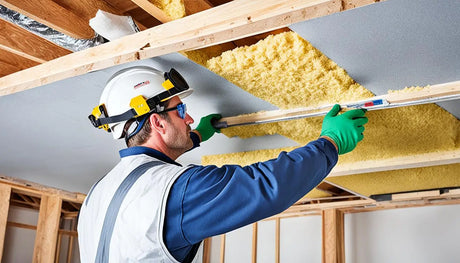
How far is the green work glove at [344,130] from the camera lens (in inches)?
75.5

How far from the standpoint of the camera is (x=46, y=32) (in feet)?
6.38

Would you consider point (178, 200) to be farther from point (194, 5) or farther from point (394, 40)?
point (394, 40)

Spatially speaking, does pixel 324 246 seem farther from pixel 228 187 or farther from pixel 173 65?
pixel 228 187

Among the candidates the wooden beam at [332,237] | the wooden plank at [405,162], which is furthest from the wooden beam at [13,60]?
the wooden beam at [332,237]

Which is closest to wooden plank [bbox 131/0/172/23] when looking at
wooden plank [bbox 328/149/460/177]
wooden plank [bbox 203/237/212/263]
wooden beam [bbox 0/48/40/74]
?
wooden beam [bbox 0/48/40/74]

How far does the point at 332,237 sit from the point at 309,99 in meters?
3.39

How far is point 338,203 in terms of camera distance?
5398 millimetres

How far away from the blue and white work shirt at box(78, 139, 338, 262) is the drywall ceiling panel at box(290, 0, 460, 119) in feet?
1.66

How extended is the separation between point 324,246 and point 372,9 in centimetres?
428

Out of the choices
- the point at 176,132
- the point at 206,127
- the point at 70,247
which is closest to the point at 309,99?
the point at 206,127

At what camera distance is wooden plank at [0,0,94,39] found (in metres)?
1.74

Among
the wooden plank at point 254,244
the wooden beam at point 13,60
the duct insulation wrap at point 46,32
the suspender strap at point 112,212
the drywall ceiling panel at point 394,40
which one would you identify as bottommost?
the suspender strap at point 112,212

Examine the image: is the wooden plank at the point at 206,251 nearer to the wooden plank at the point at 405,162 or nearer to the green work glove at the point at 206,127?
the wooden plank at the point at 405,162

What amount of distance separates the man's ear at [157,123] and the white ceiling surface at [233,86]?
1.00ft
